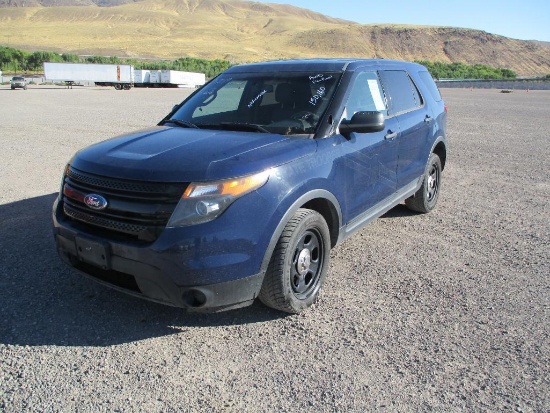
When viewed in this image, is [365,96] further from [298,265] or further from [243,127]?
[298,265]

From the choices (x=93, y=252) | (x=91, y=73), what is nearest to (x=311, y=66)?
(x=93, y=252)

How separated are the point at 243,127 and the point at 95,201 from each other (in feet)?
4.36

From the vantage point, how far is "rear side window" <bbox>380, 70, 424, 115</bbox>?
15.7 ft

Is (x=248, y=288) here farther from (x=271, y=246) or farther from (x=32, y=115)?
(x=32, y=115)

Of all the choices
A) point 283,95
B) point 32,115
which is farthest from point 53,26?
point 283,95

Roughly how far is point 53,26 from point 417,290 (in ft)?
560

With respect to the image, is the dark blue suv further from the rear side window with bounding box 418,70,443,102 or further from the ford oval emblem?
the rear side window with bounding box 418,70,443,102

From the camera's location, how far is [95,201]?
314 centimetres

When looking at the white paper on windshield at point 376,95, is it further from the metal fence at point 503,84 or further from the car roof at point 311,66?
the metal fence at point 503,84

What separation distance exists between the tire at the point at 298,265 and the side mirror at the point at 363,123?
2.61ft

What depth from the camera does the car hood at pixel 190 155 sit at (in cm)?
300

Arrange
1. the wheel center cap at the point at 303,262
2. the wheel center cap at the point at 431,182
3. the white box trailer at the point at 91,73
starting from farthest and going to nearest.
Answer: the white box trailer at the point at 91,73
the wheel center cap at the point at 431,182
the wheel center cap at the point at 303,262

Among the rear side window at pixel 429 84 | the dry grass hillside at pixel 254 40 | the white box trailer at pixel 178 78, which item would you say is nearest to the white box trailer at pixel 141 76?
the white box trailer at pixel 178 78

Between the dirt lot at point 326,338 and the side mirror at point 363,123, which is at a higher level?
the side mirror at point 363,123
